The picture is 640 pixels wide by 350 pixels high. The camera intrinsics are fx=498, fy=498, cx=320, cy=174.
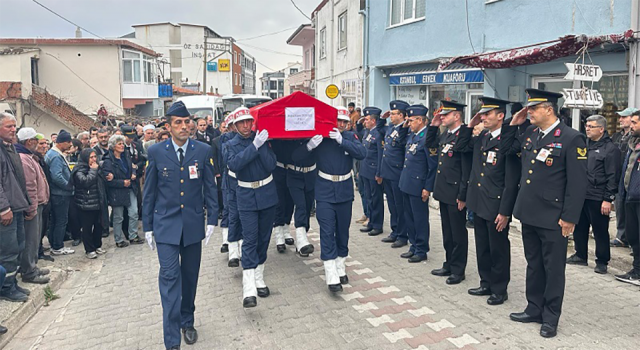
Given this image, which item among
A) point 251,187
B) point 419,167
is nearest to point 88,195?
point 251,187

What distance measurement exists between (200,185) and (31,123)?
2647 cm

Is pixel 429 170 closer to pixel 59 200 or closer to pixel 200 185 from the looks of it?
pixel 200 185

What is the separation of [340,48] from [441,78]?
943 cm

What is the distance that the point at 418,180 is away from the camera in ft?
22.5

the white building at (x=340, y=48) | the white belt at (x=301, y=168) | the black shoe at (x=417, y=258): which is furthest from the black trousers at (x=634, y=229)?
the white building at (x=340, y=48)

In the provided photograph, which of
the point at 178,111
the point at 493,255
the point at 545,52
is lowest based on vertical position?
the point at 493,255

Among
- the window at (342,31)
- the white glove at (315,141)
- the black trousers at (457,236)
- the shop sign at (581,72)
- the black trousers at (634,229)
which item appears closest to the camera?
the white glove at (315,141)

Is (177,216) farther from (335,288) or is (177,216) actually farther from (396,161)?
(396,161)

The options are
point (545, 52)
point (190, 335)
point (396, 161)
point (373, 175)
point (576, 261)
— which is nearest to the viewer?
point (190, 335)

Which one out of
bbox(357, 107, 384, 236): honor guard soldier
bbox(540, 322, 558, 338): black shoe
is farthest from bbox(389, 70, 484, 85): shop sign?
bbox(540, 322, 558, 338): black shoe

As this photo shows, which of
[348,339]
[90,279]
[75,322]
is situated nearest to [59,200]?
[90,279]

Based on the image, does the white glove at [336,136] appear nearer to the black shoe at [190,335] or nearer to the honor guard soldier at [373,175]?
the black shoe at [190,335]

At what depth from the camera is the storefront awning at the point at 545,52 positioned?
7598 millimetres

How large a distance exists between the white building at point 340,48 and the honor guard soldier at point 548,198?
44.1ft
